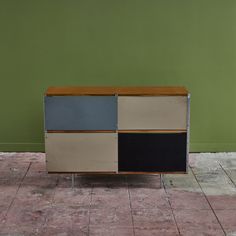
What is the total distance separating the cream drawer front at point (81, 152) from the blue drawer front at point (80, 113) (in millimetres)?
77

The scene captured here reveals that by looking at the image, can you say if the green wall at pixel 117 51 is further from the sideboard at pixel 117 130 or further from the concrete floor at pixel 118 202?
the sideboard at pixel 117 130

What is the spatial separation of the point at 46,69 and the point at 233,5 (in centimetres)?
200

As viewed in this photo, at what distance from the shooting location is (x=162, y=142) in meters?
4.13

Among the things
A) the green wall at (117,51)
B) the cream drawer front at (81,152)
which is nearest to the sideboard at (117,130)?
the cream drawer front at (81,152)

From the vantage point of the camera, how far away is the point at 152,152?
4160 millimetres

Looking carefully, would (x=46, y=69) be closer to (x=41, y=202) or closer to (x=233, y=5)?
(x=41, y=202)

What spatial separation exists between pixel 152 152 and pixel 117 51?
1340 millimetres

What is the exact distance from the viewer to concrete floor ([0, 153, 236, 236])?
351cm

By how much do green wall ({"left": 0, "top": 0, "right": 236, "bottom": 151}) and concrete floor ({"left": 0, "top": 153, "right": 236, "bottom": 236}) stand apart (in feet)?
2.00

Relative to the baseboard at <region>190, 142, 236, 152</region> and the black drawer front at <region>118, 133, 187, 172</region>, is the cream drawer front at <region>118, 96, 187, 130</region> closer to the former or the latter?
the black drawer front at <region>118, 133, 187, 172</region>

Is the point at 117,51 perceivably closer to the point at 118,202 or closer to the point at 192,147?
the point at 192,147

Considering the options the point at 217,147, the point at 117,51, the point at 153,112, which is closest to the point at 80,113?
the point at 153,112

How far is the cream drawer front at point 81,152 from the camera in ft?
13.6

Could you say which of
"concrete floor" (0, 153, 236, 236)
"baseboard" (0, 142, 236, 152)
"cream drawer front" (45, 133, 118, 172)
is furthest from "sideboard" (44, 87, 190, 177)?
"baseboard" (0, 142, 236, 152)
